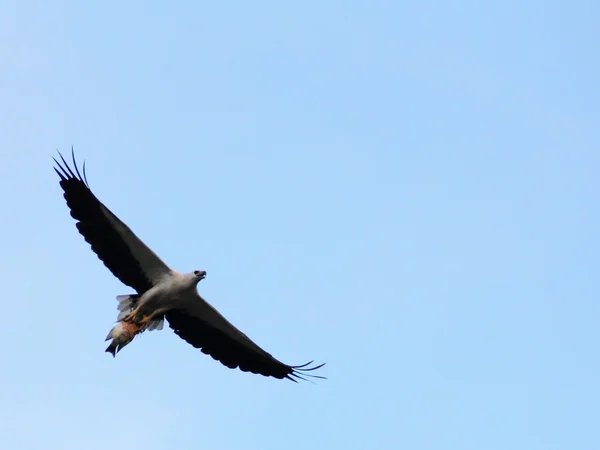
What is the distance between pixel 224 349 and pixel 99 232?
384 cm

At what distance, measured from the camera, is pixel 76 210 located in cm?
2414

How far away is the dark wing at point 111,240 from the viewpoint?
79.0 feet

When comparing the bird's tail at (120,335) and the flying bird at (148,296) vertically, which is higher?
the flying bird at (148,296)

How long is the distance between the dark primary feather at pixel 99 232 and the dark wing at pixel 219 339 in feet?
3.82

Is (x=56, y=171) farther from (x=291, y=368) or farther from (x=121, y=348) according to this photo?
(x=291, y=368)

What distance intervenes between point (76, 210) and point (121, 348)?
277 cm

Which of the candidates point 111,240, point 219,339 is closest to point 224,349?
point 219,339

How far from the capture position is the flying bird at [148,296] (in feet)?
79.3

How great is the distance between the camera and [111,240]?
24500 millimetres

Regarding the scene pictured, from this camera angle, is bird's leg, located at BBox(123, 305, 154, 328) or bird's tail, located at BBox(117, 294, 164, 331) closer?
bird's leg, located at BBox(123, 305, 154, 328)

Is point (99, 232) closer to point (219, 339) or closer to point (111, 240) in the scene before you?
point (111, 240)

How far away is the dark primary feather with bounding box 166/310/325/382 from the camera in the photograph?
85.0 feet

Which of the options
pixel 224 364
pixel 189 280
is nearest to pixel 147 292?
pixel 189 280

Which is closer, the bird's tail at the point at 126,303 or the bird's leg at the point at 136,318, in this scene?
the bird's leg at the point at 136,318
